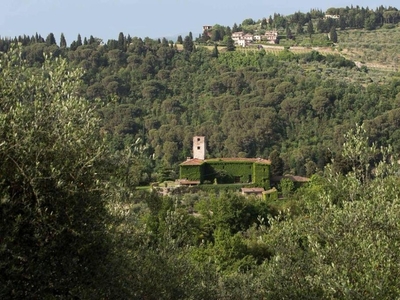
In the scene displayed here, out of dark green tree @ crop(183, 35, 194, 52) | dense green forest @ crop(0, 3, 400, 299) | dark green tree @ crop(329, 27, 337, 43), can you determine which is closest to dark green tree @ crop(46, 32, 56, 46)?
dark green tree @ crop(183, 35, 194, 52)

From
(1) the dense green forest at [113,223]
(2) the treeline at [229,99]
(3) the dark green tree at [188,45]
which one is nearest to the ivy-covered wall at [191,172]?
(2) the treeline at [229,99]

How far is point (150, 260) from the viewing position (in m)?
8.45

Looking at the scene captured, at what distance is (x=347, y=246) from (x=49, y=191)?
3.97 meters

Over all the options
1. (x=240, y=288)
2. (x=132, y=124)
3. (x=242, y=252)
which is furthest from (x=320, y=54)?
(x=240, y=288)

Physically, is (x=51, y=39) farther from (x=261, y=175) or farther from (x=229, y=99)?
(x=261, y=175)

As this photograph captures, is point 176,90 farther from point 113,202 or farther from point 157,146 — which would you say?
point 113,202

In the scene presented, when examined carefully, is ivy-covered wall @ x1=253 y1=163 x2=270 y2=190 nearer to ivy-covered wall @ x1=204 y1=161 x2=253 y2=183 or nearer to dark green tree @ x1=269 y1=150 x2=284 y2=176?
ivy-covered wall @ x1=204 y1=161 x2=253 y2=183

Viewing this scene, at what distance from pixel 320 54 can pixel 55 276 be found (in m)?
76.9

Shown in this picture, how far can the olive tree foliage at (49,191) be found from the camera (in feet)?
20.8

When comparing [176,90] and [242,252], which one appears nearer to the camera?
[242,252]

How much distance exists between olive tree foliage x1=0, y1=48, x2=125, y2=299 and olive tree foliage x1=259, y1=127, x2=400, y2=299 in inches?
109

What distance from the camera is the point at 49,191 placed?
21.5 feet

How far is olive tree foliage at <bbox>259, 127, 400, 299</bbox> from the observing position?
289 inches

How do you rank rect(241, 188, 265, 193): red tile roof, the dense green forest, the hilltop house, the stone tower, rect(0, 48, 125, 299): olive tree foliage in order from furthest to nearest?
the hilltop house → the stone tower → rect(241, 188, 265, 193): red tile roof → the dense green forest → rect(0, 48, 125, 299): olive tree foliage
